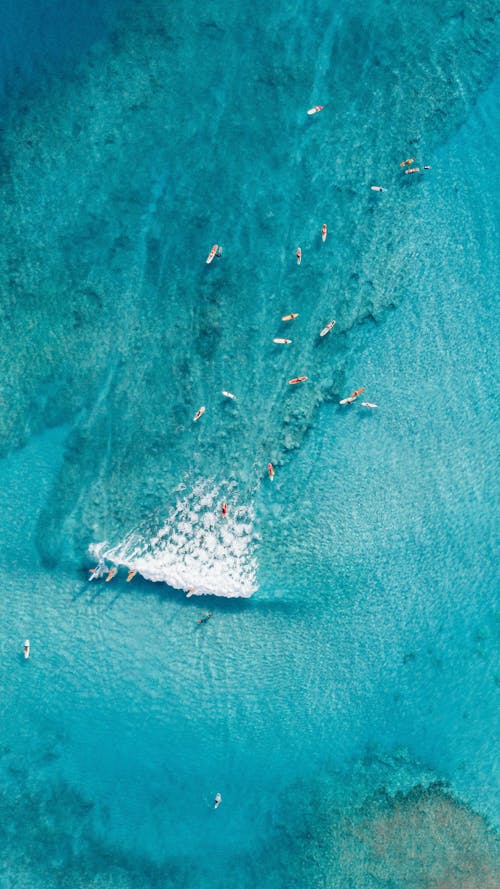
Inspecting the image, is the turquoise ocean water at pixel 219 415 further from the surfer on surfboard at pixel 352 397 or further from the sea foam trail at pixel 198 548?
the surfer on surfboard at pixel 352 397

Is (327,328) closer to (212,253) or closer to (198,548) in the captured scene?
(212,253)

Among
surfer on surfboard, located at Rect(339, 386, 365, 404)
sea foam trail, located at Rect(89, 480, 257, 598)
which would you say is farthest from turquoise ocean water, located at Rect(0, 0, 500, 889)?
surfer on surfboard, located at Rect(339, 386, 365, 404)

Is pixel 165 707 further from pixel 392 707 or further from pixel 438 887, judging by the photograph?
pixel 438 887

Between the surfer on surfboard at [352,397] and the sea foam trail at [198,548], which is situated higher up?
the surfer on surfboard at [352,397]

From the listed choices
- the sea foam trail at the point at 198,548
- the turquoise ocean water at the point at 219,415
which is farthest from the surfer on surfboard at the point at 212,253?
the sea foam trail at the point at 198,548

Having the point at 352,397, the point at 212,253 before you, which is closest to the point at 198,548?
the point at 352,397

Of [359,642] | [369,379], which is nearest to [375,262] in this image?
[369,379]

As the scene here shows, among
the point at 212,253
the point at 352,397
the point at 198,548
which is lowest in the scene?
the point at 198,548
